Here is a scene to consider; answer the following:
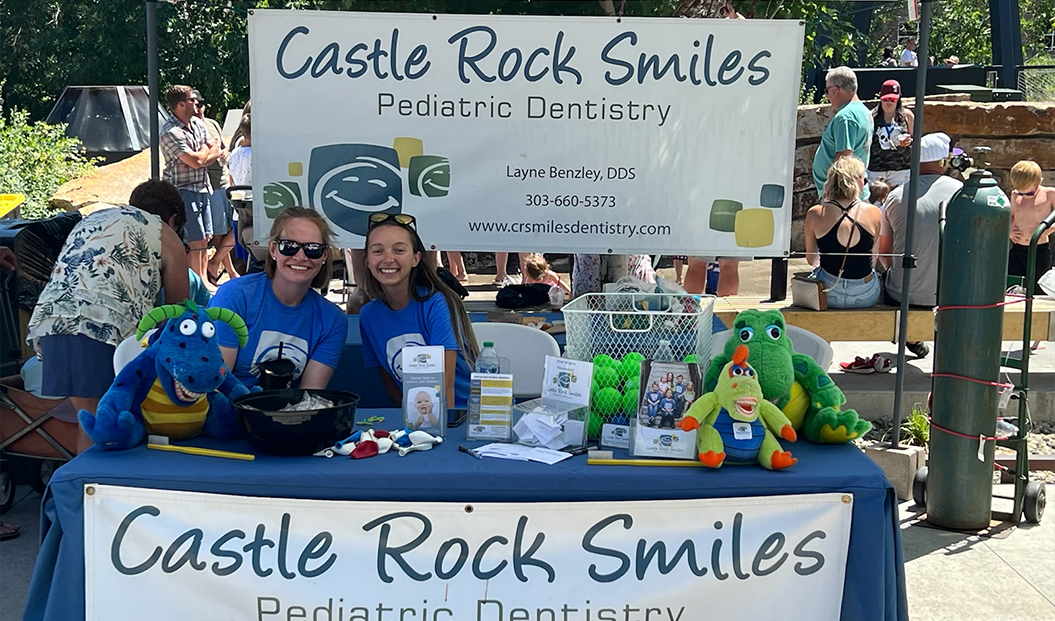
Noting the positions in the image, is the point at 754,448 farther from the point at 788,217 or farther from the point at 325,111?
the point at 325,111

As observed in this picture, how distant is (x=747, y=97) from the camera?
14.7 feet

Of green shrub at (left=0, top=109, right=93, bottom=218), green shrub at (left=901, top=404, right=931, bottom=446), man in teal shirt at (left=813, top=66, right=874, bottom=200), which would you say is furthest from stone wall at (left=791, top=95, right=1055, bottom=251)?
green shrub at (left=0, top=109, right=93, bottom=218)

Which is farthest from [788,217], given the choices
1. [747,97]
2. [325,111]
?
[325,111]

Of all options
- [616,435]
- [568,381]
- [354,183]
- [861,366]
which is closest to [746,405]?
[616,435]

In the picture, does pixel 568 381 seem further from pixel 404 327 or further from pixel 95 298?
pixel 95 298

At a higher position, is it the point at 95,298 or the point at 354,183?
the point at 354,183

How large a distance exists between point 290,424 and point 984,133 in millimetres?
9835

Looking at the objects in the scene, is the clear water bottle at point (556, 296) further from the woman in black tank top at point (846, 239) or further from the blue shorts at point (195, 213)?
A: the blue shorts at point (195, 213)

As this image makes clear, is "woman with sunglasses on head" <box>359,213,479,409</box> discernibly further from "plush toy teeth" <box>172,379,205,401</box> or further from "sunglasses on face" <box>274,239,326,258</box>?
"plush toy teeth" <box>172,379,205,401</box>

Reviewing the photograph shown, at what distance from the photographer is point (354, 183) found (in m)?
4.57

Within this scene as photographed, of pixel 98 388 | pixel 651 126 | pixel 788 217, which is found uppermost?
pixel 651 126

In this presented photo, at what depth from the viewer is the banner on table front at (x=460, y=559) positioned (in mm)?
2582

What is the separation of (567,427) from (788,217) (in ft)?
7.30

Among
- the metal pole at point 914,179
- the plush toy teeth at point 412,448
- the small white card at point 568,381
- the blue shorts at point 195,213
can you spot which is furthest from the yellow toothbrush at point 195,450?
the blue shorts at point 195,213
